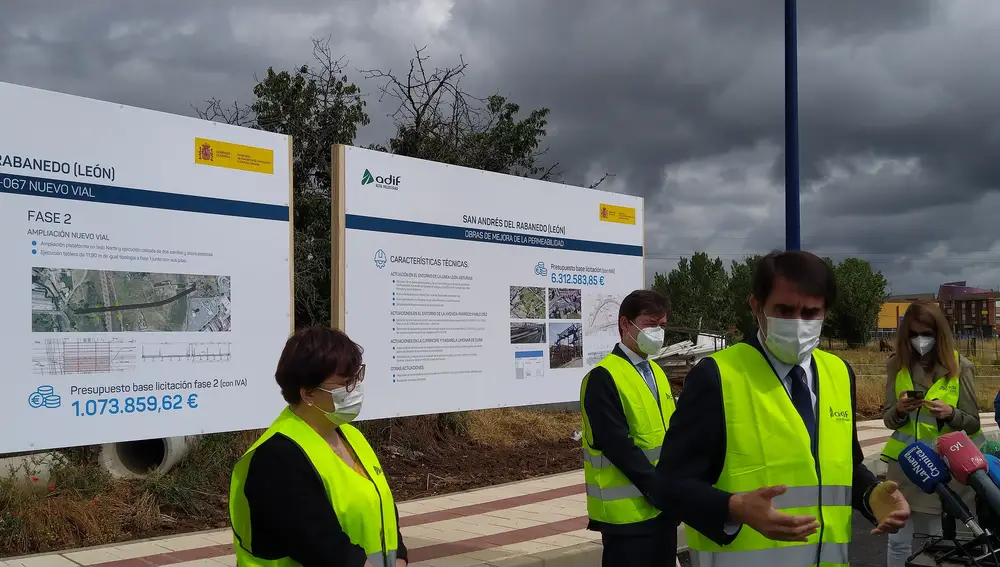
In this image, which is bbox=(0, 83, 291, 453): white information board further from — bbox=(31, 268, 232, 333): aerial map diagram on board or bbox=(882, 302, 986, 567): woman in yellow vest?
bbox=(882, 302, 986, 567): woman in yellow vest

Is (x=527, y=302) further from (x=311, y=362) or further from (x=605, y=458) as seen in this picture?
(x=311, y=362)

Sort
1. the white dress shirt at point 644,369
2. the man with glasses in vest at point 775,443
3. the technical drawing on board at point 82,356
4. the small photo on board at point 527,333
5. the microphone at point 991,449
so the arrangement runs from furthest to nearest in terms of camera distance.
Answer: the small photo on board at point 527,333 → the technical drawing on board at point 82,356 → the microphone at point 991,449 → the white dress shirt at point 644,369 → the man with glasses in vest at point 775,443

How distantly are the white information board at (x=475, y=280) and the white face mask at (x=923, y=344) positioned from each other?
3.53 m

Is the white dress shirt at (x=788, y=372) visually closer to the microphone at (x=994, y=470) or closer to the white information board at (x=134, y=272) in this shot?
the microphone at (x=994, y=470)

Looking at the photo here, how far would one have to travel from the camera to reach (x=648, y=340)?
496 cm

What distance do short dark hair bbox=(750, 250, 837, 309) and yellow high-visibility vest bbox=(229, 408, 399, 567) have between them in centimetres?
142

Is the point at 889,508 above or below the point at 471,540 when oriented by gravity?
above

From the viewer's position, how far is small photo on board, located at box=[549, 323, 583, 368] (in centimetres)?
905

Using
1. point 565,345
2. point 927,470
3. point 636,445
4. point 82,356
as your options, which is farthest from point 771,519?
point 565,345

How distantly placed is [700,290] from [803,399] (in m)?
62.0

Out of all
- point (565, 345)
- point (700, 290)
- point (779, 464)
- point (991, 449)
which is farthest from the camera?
point (700, 290)

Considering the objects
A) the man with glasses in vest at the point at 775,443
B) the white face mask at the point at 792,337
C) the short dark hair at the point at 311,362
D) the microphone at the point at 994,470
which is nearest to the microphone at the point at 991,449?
the microphone at the point at 994,470

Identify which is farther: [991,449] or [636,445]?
[991,449]

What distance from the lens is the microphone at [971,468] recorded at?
4.27m
